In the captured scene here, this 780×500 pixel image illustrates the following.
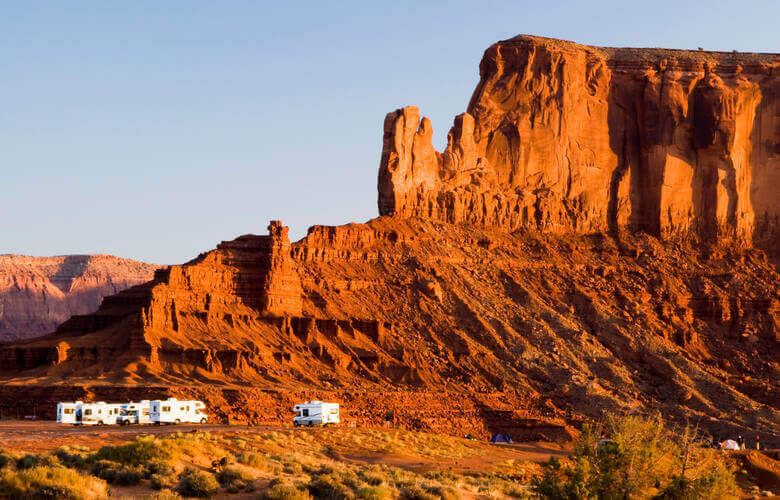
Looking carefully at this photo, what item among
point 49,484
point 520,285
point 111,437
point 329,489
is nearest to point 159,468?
point 329,489

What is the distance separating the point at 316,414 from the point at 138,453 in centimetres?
2575

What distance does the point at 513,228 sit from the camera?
4328 inches

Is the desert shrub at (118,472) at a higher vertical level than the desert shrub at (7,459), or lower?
lower

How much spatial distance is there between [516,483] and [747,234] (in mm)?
71376

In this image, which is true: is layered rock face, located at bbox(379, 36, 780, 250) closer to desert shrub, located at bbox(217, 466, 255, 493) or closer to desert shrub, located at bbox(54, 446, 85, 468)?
desert shrub, located at bbox(54, 446, 85, 468)

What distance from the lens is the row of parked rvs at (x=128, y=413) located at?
6106cm

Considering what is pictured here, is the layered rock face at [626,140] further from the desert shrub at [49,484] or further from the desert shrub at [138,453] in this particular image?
the desert shrub at [49,484]

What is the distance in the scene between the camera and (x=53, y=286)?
176 meters

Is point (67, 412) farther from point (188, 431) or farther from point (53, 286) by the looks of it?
A: point (53, 286)

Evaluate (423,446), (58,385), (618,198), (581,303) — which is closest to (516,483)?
(423,446)

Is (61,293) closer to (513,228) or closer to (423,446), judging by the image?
(513,228)

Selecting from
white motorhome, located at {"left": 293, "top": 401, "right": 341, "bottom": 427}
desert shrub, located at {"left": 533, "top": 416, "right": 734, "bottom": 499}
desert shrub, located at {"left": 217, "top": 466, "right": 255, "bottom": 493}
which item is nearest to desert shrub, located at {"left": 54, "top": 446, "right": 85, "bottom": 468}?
desert shrub, located at {"left": 217, "top": 466, "right": 255, "bottom": 493}

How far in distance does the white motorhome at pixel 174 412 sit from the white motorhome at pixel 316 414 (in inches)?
208

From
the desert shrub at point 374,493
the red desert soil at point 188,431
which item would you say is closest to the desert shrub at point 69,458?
the red desert soil at point 188,431
